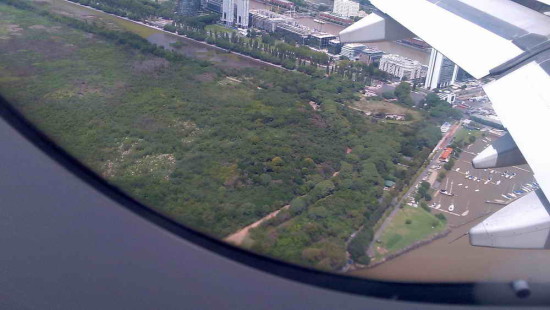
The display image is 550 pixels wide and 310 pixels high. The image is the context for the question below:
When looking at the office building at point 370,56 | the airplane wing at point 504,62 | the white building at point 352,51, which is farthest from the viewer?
the white building at point 352,51

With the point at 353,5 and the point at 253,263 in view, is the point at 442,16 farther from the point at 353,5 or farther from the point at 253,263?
the point at 353,5

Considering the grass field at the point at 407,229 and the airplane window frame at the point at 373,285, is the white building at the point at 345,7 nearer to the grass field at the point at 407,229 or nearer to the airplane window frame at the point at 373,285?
the grass field at the point at 407,229

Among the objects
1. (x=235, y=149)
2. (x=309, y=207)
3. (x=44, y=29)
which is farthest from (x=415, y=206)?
(x=44, y=29)

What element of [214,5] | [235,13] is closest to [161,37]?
[214,5]

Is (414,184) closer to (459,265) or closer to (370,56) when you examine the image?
(459,265)

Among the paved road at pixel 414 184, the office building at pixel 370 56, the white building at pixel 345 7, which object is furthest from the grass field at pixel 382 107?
the white building at pixel 345 7

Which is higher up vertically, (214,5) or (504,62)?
(504,62)

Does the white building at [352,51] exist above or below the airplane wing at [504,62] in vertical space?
below
